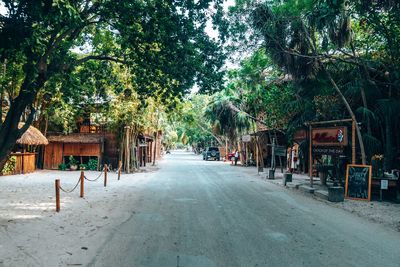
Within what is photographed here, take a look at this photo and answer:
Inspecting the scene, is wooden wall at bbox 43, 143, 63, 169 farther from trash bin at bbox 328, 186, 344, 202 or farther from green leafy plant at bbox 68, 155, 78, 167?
trash bin at bbox 328, 186, 344, 202

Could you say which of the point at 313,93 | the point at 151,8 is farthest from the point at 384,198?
the point at 151,8

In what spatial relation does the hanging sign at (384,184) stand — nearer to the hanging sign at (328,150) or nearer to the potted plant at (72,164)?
the hanging sign at (328,150)

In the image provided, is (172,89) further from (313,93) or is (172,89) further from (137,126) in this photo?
(137,126)

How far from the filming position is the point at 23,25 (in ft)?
22.5

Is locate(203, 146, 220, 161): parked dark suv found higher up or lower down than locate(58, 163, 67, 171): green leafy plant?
higher up

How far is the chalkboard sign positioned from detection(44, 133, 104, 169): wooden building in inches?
758

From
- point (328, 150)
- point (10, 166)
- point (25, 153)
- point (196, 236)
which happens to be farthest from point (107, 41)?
point (25, 153)

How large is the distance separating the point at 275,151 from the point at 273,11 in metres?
10.1

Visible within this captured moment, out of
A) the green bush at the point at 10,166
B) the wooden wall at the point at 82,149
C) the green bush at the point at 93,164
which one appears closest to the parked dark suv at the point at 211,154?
the wooden wall at the point at 82,149

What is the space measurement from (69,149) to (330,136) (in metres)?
20.7

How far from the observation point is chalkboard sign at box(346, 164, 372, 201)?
11.6 m

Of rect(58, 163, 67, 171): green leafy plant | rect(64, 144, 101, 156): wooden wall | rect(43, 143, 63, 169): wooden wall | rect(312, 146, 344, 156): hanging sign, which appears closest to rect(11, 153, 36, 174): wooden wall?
rect(58, 163, 67, 171): green leafy plant

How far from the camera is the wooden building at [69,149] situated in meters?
26.3

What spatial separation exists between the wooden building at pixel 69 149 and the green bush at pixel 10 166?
16.0 feet
